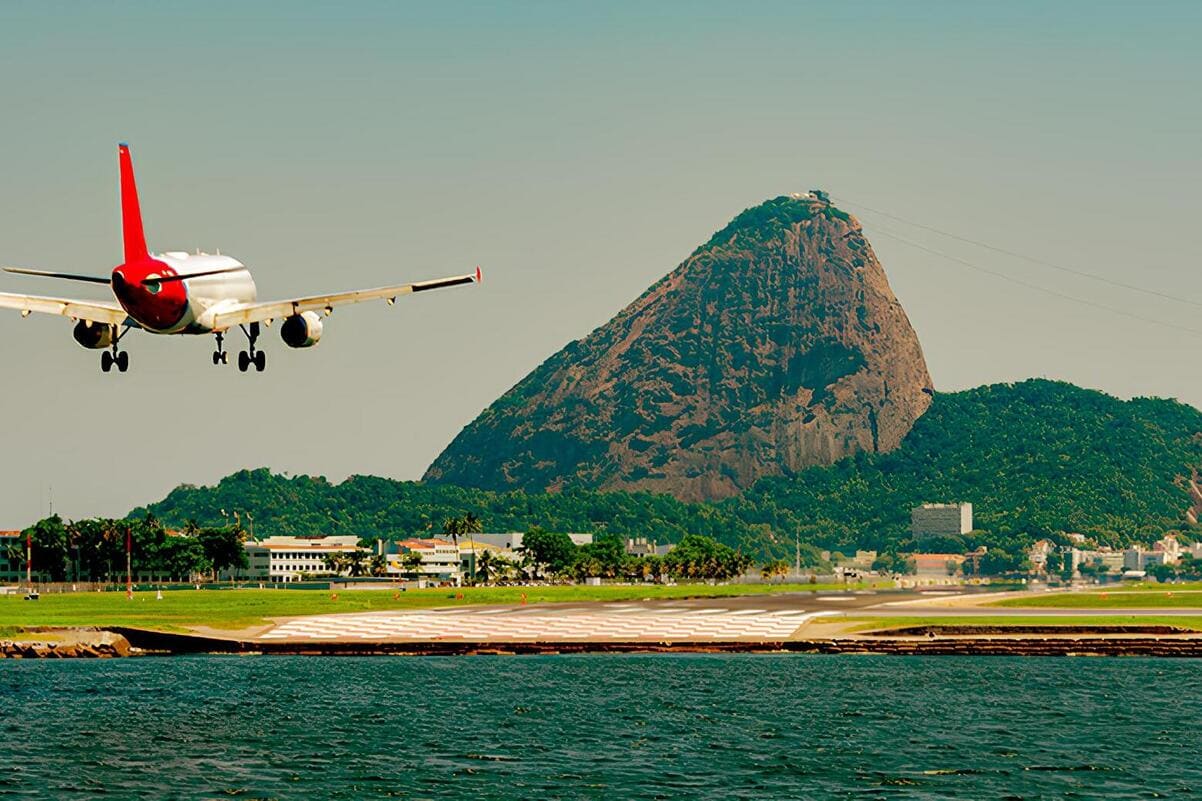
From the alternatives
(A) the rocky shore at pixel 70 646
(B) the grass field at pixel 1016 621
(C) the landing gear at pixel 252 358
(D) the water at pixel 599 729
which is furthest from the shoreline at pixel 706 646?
(C) the landing gear at pixel 252 358

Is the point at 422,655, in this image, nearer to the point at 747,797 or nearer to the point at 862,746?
the point at 862,746

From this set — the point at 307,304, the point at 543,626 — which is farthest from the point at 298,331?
the point at 543,626

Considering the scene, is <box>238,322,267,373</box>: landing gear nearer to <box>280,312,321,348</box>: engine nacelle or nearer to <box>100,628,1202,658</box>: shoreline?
<box>280,312,321,348</box>: engine nacelle

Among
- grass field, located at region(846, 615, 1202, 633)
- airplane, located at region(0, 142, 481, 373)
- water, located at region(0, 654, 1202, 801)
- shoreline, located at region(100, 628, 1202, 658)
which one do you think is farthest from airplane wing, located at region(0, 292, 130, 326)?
grass field, located at region(846, 615, 1202, 633)

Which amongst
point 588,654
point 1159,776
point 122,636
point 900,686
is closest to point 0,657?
point 122,636

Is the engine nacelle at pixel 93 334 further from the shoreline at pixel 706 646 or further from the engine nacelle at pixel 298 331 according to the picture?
the shoreline at pixel 706 646

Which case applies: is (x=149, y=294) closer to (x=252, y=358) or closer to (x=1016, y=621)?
(x=252, y=358)
